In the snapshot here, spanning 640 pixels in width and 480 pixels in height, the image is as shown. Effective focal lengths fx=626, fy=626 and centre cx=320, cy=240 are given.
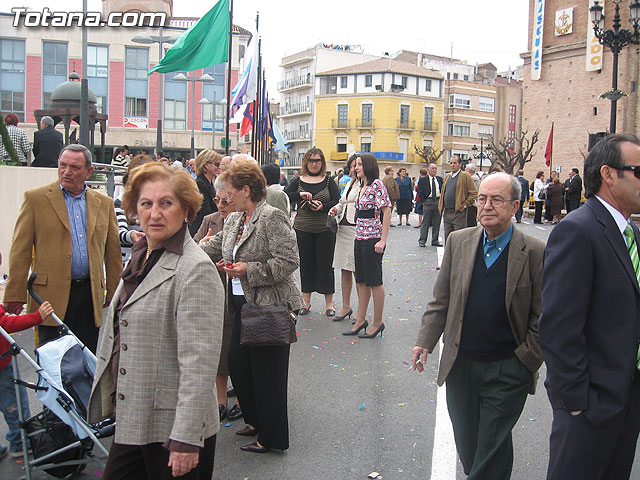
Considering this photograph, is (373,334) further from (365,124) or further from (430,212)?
(365,124)

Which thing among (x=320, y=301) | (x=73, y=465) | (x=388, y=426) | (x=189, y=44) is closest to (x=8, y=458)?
(x=73, y=465)

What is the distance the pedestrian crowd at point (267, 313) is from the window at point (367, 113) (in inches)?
2955

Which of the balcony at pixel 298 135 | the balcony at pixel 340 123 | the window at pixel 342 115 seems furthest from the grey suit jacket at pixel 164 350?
the balcony at pixel 298 135

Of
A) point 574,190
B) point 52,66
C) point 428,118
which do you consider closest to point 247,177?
point 574,190

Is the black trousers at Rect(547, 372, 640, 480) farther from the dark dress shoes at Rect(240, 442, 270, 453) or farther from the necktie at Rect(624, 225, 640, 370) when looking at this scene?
the dark dress shoes at Rect(240, 442, 270, 453)

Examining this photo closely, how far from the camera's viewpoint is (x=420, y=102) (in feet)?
263

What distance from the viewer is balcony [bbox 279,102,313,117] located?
280 feet

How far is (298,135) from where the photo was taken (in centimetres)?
8712

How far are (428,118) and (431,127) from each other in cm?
122

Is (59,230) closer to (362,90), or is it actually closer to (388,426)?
(388,426)

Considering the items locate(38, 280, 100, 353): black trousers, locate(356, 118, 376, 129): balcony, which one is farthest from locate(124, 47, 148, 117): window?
locate(38, 280, 100, 353): black trousers

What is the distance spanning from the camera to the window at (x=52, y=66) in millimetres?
52469

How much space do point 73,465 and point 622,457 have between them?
3105 mm

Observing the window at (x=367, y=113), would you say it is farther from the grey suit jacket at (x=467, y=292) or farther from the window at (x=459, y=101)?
the grey suit jacket at (x=467, y=292)
